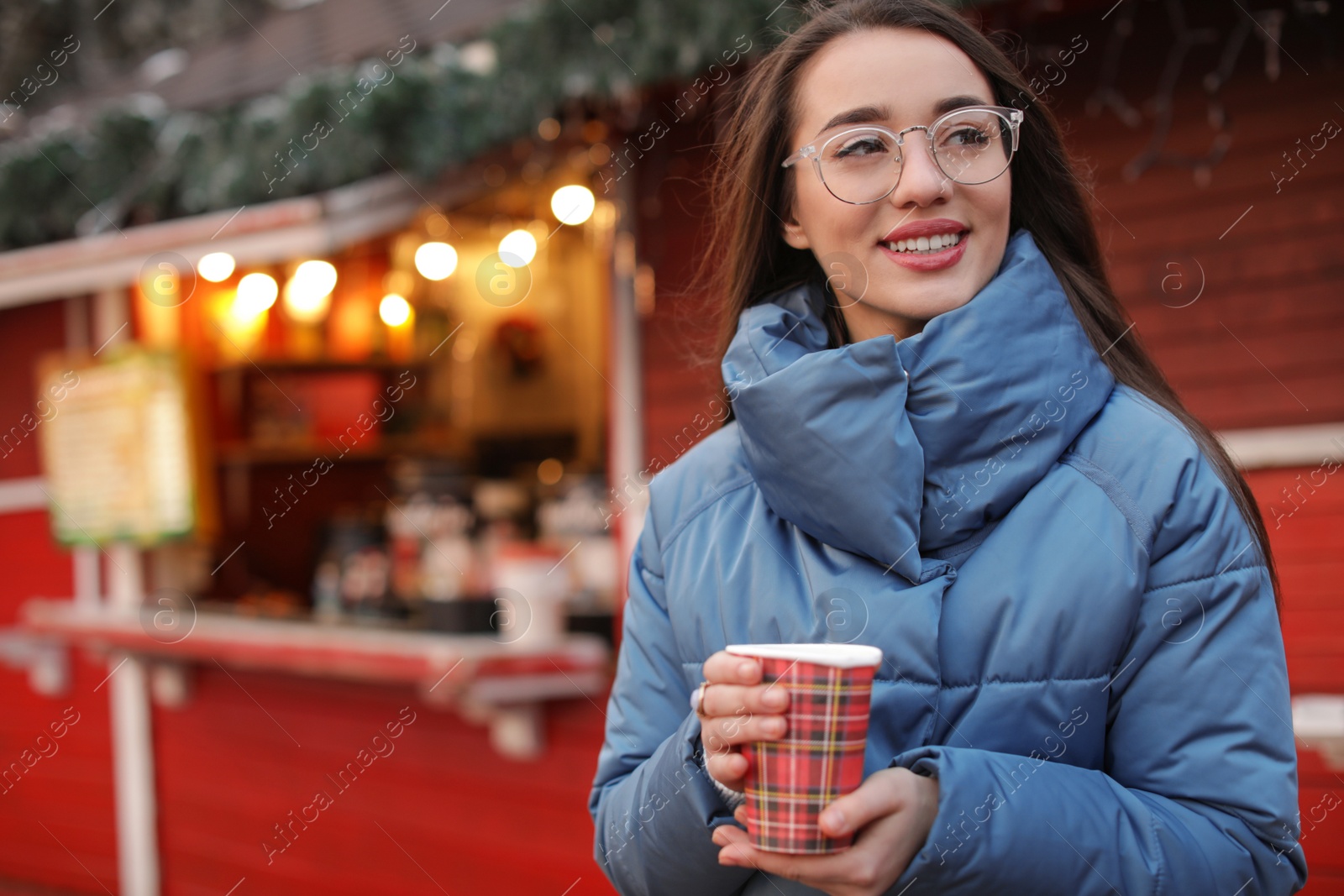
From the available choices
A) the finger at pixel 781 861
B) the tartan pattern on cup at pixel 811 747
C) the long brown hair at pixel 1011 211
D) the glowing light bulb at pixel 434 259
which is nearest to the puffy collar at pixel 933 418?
the long brown hair at pixel 1011 211

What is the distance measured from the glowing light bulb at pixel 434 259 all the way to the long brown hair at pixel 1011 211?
13.6 ft

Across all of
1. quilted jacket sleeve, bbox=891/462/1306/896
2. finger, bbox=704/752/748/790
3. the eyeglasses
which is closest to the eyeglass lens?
the eyeglasses

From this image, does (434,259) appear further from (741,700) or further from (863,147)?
(741,700)

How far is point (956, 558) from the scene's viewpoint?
1.29 metres

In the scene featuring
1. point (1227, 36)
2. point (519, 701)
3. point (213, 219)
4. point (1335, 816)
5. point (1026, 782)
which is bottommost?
point (1335, 816)

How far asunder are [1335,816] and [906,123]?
107 inches

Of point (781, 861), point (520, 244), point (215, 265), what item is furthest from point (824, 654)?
point (520, 244)

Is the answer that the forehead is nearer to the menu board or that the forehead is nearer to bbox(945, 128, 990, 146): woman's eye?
bbox(945, 128, 990, 146): woman's eye

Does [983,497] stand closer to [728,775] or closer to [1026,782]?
[1026,782]

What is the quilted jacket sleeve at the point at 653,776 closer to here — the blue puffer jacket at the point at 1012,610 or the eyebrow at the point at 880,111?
the blue puffer jacket at the point at 1012,610

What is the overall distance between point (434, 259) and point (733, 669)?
16.0 feet

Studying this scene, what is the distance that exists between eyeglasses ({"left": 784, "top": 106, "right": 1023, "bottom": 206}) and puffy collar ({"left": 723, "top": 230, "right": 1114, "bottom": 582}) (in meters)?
0.14

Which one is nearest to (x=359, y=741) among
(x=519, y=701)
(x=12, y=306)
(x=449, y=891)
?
(x=449, y=891)

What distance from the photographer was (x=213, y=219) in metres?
4.54
